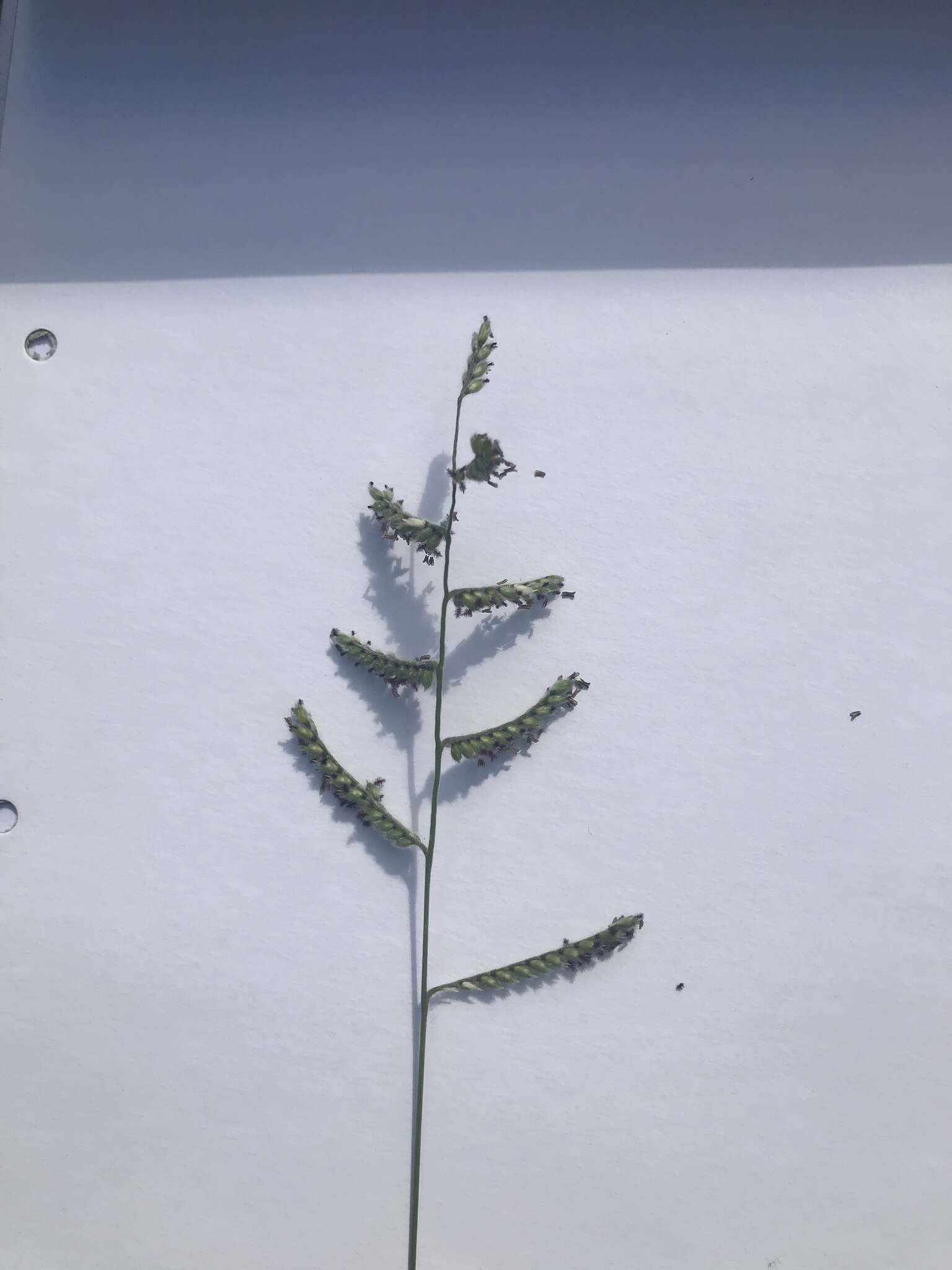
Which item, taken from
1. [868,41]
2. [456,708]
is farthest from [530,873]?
[868,41]

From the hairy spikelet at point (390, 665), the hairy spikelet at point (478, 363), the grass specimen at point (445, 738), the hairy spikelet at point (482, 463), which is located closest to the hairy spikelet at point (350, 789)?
the grass specimen at point (445, 738)

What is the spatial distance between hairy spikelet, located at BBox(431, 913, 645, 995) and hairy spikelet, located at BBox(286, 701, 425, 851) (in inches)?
11.7

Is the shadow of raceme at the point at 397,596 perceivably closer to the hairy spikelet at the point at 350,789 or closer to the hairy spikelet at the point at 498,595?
the hairy spikelet at the point at 498,595

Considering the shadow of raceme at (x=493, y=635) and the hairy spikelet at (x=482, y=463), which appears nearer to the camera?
the hairy spikelet at (x=482, y=463)

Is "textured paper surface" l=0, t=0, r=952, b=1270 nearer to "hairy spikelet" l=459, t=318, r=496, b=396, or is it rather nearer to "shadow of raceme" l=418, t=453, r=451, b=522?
"shadow of raceme" l=418, t=453, r=451, b=522

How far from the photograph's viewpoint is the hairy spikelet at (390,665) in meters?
2.27

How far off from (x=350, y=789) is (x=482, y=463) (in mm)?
733

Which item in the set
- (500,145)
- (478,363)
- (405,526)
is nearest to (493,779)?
(405,526)

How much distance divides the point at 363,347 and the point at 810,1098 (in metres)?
1.89

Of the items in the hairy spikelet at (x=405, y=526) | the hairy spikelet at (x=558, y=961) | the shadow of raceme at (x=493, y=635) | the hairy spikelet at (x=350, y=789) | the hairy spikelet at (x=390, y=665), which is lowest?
the hairy spikelet at (x=558, y=961)

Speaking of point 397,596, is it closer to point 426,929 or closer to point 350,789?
point 350,789

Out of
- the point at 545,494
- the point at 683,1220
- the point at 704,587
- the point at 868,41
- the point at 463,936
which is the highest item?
the point at 868,41

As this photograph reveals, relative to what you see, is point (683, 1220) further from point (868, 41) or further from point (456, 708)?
point (868, 41)

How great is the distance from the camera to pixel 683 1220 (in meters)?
2.28
